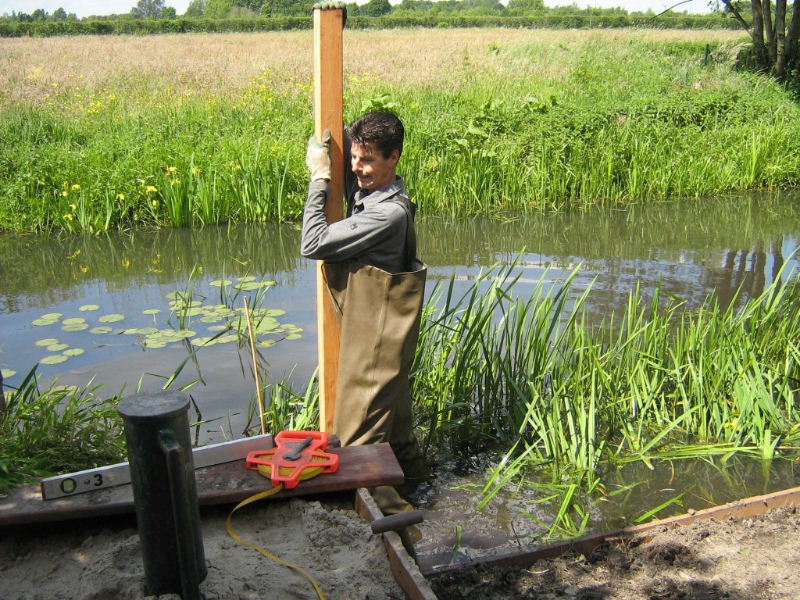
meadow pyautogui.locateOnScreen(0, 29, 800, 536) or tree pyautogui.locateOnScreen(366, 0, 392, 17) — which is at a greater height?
tree pyautogui.locateOnScreen(366, 0, 392, 17)

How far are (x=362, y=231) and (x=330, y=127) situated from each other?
0.48 meters

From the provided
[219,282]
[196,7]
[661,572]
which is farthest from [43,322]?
[196,7]

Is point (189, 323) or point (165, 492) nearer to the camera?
point (165, 492)

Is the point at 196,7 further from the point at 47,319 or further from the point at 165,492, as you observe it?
the point at 165,492

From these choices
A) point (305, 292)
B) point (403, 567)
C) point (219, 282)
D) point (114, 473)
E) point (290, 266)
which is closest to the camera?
point (403, 567)

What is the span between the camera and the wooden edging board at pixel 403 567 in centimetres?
243

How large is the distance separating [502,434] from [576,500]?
2.14 feet

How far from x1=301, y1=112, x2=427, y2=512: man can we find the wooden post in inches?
2.4

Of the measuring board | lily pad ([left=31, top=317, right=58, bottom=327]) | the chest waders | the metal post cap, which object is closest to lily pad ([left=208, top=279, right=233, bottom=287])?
lily pad ([left=31, top=317, right=58, bottom=327])

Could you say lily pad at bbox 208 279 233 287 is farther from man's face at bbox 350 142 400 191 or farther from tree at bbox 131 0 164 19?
tree at bbox 131 0 164 19

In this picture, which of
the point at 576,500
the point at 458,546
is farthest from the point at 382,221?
the point at 576,500

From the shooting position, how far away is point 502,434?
4.45 m

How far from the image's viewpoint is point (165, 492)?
2289 millimetres

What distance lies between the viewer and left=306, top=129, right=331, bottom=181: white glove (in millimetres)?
3420
